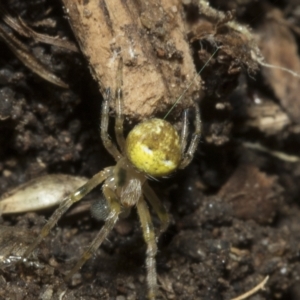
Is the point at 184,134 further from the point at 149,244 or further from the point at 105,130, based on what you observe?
the point at 149,244

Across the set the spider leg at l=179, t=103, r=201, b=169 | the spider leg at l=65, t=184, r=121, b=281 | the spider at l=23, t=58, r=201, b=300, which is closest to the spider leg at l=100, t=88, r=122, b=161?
the spider at l=23, t=58, r=201, b=300

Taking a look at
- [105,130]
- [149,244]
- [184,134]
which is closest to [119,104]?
[105,130]

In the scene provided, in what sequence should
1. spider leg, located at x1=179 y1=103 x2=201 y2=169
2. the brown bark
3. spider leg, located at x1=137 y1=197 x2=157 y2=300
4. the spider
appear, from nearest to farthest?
the brown bark
the spider
spider leg, located at x1=137 y1=197 x2=157 y2=300
spider leg, located at x1=179 y1=103 x2=201 y2=169

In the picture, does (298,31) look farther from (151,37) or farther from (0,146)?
(0,146)

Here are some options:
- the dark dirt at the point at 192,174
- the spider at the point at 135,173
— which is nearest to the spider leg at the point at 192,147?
the spider at the point at 135,173

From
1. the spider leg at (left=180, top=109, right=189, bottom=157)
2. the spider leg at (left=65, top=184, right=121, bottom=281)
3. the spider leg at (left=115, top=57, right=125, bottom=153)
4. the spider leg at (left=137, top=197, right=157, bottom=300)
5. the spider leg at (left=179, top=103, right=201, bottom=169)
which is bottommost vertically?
the spider leg at (left=137, top=197, right=157, bottom=300)

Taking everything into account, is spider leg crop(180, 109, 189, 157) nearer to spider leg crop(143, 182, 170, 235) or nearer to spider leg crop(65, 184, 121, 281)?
spider leg crop(143, 182, 170, 235)

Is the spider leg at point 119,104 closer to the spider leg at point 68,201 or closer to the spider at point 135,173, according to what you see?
the spider at point 135,173
